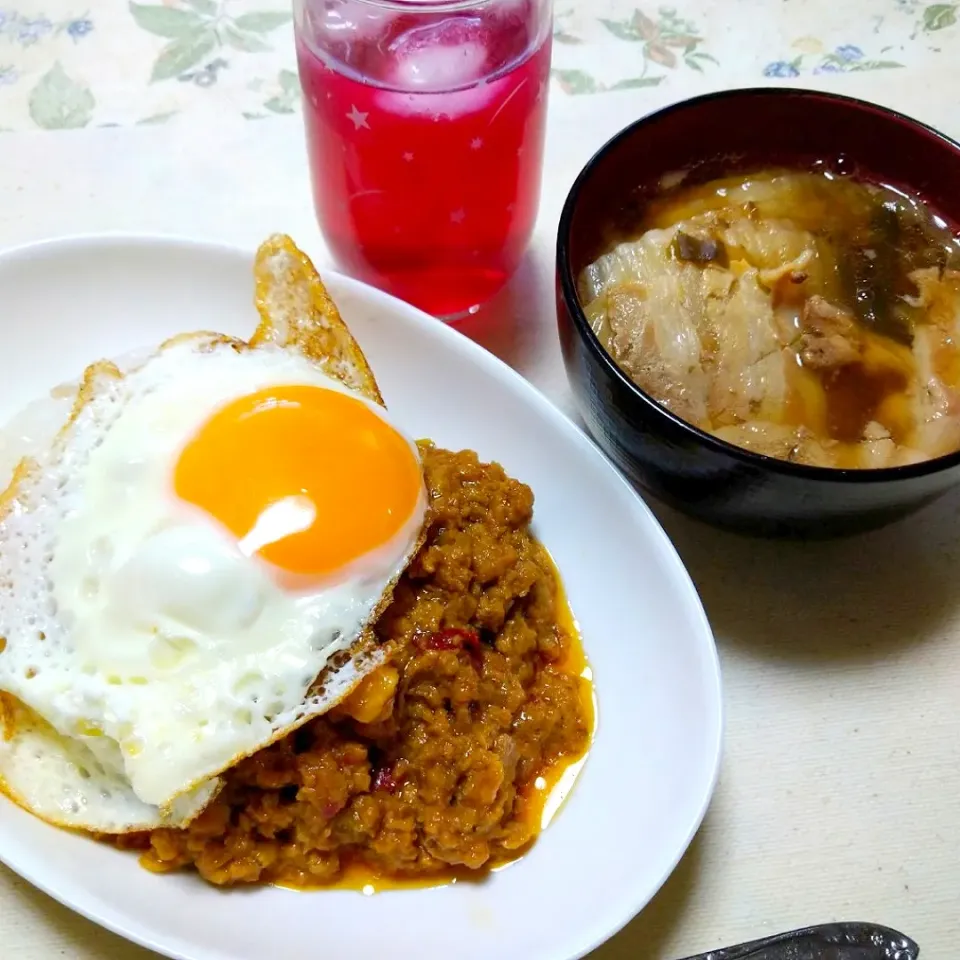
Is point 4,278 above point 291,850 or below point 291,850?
above

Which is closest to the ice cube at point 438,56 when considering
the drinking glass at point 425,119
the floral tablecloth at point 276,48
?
the drinking glass at point 425,119

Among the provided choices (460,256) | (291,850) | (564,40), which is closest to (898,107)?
(564,40)

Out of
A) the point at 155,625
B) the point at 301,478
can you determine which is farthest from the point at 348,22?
the point at 155,625

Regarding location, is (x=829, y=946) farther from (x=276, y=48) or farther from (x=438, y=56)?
(x=276, y=48)

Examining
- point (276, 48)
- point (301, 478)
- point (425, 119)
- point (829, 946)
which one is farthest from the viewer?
point (276, 48)

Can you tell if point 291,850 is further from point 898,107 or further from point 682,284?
point 898,107

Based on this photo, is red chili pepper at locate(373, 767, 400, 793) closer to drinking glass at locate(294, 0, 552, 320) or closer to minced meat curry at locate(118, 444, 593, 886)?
minced meat curry at locate(118, 444, 593, 886)

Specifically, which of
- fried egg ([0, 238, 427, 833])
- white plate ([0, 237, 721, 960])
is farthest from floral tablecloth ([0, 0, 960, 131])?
fried egg ([0, 238, 427, 833])
